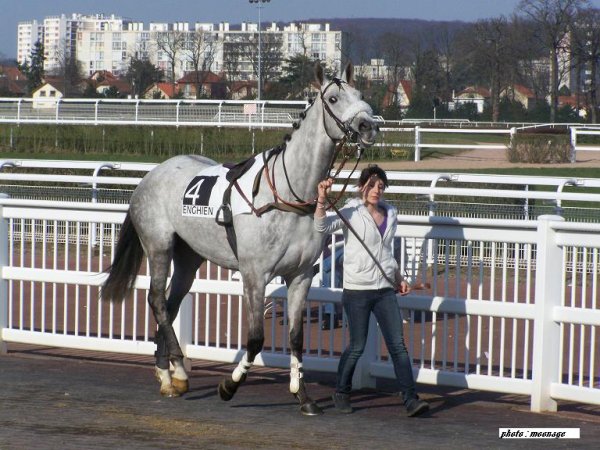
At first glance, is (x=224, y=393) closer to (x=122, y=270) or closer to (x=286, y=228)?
(x=286, y=228)

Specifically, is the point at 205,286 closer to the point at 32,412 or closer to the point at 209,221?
the point at 209,221

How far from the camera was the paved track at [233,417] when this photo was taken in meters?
6.44

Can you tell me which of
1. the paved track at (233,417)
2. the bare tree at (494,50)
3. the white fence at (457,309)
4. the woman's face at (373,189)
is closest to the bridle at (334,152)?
the woman's face at (373,189)

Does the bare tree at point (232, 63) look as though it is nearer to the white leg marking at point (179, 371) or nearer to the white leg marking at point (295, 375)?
the white leg marking at point (179, 371)

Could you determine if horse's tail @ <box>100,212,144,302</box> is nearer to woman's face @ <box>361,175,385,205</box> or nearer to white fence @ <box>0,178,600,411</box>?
white fence @ <box>0,178,600,411</box>

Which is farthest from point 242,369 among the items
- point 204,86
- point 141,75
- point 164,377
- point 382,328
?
point 204,86

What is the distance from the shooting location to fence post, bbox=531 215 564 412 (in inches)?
288

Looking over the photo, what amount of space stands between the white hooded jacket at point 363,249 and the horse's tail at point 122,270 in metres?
1.92

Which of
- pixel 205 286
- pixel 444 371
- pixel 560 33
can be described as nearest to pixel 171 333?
pixel 205 286

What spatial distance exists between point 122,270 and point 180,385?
3.84 feet

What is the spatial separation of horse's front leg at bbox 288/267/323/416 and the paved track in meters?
0.11

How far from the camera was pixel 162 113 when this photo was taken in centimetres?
3681

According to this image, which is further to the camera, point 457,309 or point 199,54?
point 199,54

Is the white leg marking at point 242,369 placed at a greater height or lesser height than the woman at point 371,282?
lesser
